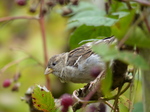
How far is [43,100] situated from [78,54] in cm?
58

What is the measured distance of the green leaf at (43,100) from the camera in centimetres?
94

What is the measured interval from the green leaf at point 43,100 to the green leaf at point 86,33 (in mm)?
404

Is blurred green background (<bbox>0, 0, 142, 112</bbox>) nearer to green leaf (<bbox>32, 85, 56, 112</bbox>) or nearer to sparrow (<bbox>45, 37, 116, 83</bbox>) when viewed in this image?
sparrow (<bbox>45, 37, 116, 83</bbox>)

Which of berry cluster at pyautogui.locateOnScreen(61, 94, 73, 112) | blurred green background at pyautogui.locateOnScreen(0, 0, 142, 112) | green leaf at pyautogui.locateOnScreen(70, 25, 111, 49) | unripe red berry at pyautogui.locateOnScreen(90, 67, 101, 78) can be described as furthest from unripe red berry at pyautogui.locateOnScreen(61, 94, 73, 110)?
blurred green background at pyautogui.locateOnScreen(0, 0, 142, 112)

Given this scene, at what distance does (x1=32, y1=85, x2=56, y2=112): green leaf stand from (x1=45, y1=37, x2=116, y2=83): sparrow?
0.91 feet

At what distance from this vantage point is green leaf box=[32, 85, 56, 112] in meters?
0.94

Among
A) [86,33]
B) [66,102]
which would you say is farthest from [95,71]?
[86,33]

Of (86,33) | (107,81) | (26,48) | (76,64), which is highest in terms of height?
(107,81)

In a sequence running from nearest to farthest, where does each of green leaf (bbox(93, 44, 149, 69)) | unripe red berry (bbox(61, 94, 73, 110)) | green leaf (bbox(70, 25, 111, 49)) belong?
green leaf (bbox(93, 44, 149, 69)) < unripe red berry (bbox(61, 94, 73, 110)) < green leaf (bbox(70, 25, 111, 49))

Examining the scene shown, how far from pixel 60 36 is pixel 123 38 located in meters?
3.51

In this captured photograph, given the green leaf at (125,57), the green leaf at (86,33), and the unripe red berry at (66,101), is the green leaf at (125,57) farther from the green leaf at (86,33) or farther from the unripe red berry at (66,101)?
the green leaf at (86,33)

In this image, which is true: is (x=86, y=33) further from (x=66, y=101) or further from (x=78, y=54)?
(x=66, y=101)

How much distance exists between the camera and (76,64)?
1.54 m

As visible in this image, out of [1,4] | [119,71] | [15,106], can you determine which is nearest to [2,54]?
[15,106]
